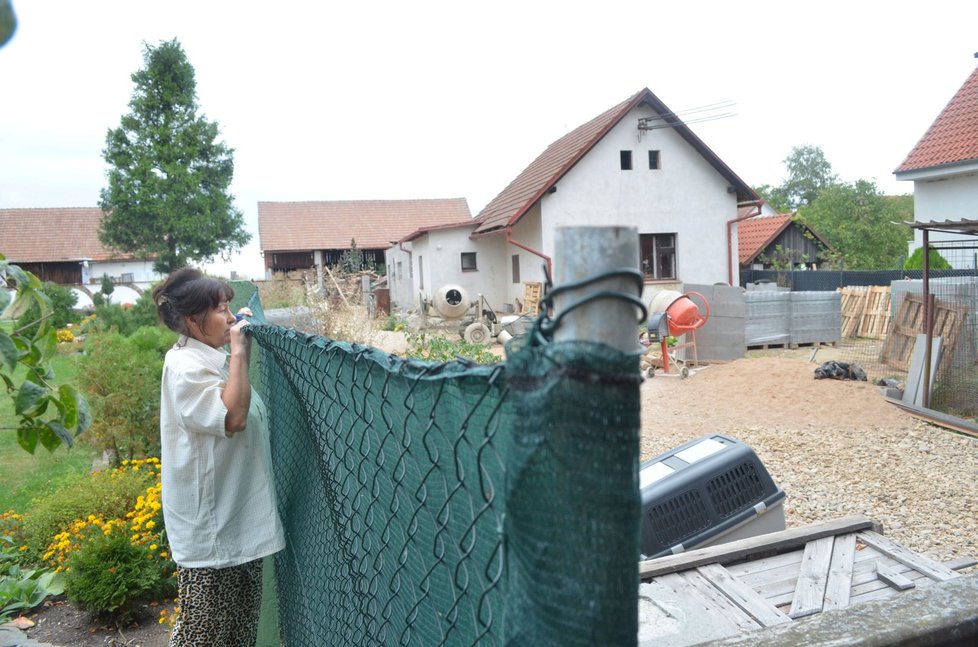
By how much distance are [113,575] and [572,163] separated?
1860 centimetres

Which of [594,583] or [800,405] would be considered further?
[800,405]

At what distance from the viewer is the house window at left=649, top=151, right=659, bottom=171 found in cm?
2217

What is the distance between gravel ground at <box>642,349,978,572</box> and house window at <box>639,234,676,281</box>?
31.4ft

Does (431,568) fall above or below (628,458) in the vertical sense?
below

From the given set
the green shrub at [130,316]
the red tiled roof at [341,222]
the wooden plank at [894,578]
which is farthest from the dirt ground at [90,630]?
the red tiled roof at [341,222]

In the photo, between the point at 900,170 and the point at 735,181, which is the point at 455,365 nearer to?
the point at 900,170

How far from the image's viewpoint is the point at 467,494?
1090 mm

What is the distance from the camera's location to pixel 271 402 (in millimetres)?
3049

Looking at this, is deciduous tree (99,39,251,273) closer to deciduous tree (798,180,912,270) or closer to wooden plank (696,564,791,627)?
deciduous tree (798,180,912,270)

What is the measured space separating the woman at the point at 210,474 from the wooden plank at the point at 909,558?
8.37 feet

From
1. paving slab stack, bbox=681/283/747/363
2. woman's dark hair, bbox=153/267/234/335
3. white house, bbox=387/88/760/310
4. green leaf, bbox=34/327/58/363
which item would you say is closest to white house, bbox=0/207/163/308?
white house, bbox=387/88/760/310

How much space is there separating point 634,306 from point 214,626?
2397 mm

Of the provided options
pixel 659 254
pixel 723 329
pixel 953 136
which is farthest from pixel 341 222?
pixel 953 136

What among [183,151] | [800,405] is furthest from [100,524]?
[183,151]
